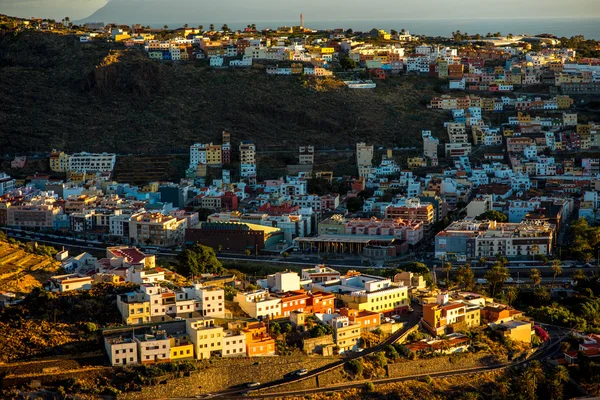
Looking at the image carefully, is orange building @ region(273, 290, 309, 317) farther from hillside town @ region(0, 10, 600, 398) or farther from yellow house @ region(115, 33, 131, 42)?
yellow house @ region(115, 33, 131, 42)

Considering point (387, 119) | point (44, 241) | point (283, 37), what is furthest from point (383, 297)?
point (283, 37)

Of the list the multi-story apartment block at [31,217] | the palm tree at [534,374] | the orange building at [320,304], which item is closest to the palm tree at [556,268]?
the palm tree at [534,374]

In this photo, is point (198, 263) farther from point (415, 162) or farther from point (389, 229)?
point (415, 162)

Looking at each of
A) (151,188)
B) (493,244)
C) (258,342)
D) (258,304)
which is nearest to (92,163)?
(151,188)

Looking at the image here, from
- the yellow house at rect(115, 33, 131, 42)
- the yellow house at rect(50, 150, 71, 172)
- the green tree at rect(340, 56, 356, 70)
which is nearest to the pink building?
the yellow house at rect(50, 150, 71, 172)

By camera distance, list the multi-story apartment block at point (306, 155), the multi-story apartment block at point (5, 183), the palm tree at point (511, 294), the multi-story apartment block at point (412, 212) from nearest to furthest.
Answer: the palm tree at point (511, 294) < the multi-story apartment block at point (412, 212) < the multi-story apartment block at point (5, 183) < the multi-story apartment block at point (306, 155)

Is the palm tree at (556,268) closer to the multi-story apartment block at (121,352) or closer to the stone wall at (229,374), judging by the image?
the stone wall at (229,374)
